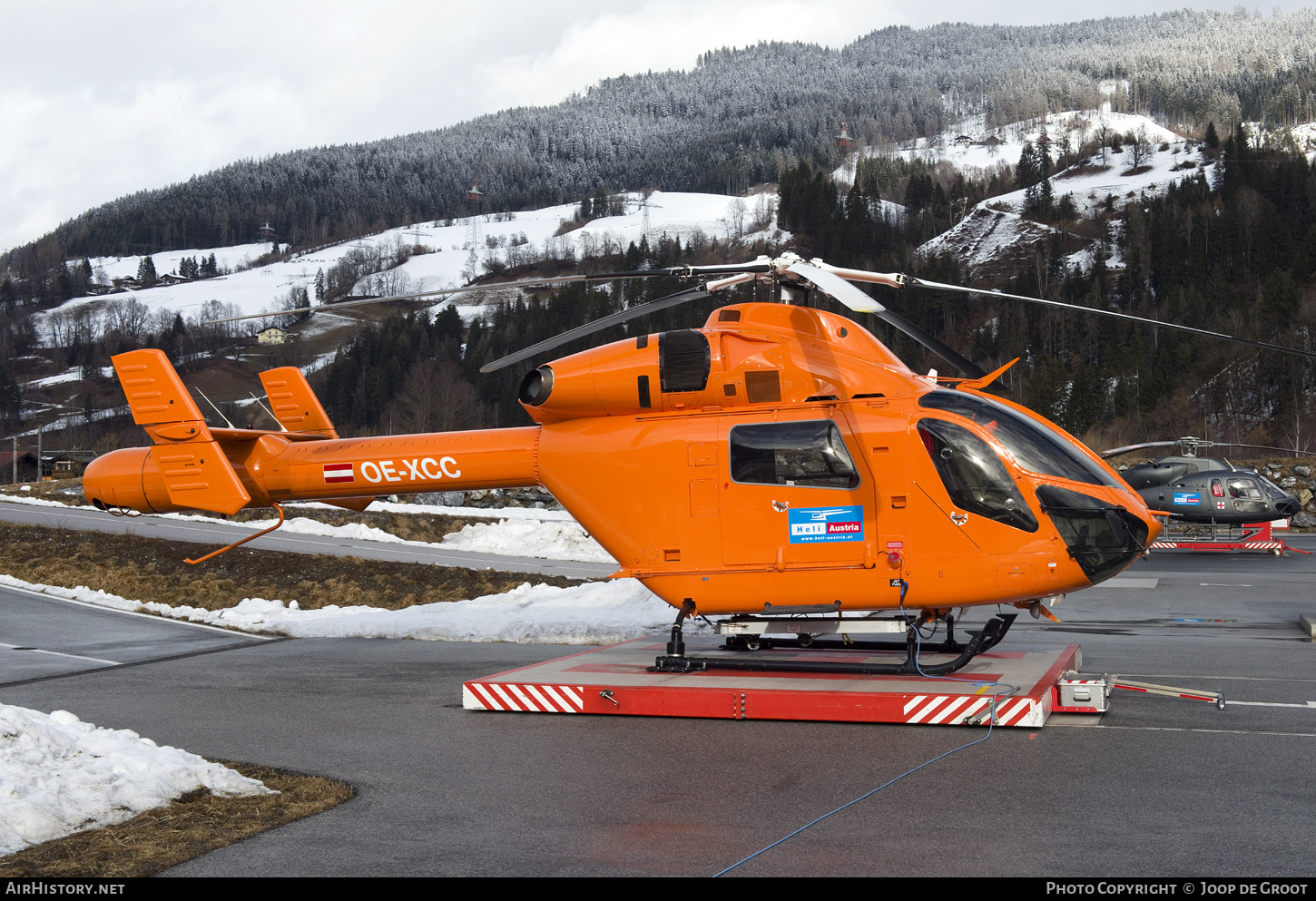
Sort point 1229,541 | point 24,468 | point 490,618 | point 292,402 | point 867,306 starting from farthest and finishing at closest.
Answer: point 24,468
point 1229,541
point 490,618
point 292,402
point 867,306

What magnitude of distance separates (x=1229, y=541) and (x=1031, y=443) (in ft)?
75.4

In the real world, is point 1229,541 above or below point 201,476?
below

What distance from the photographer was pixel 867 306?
729cm

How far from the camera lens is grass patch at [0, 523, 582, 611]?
72.0 ft

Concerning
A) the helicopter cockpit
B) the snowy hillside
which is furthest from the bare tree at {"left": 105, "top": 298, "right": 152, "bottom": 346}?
the helicopter cockpit

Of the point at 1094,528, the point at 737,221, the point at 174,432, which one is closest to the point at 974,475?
the point at 1094,528

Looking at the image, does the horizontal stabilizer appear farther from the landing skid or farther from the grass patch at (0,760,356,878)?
the landing skid

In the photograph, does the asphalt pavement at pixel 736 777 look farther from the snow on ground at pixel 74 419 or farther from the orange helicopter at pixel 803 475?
the snow on ground at pixel 74 419

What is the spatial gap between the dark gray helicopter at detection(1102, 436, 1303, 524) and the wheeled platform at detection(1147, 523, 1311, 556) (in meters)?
0.49

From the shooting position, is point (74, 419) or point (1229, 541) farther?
point (74, 419)

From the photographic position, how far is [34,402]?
5704 inches

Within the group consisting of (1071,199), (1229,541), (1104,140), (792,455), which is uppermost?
(1104,140)

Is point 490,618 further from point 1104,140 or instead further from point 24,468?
point 1104,140

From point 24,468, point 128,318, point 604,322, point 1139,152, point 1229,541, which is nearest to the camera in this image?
point 604,322
